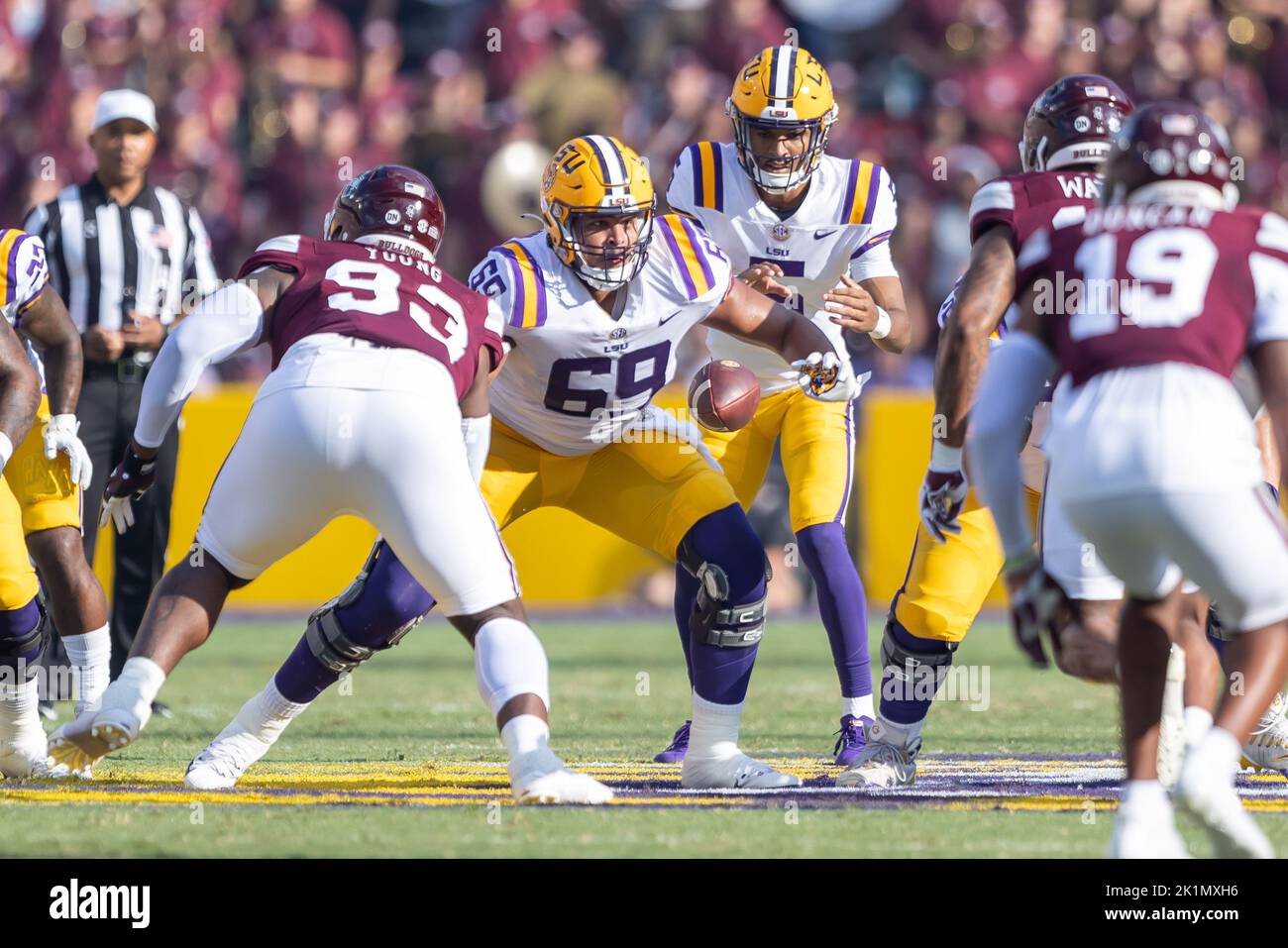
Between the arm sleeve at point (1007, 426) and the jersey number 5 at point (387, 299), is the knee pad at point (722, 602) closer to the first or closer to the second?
the jersey number 5 at point (387, 299)

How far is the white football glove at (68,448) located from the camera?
5602 millimetres

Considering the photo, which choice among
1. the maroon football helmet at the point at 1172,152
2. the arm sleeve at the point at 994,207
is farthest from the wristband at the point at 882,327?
the maroon football helmet at the point at 1172,152

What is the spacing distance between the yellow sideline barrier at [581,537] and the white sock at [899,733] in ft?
19.8

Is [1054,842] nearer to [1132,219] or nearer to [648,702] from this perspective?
[1132,219]

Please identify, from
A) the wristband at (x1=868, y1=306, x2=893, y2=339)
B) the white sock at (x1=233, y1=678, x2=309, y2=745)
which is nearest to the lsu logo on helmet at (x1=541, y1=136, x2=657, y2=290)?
the wristband at (x1=868, y1=306, x2=893, y2=339)

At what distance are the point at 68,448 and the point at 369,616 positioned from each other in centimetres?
113

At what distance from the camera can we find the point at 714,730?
5.30 metres

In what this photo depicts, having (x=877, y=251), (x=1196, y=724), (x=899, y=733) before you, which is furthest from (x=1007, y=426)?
(x=877, y=251)

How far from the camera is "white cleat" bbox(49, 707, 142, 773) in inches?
175

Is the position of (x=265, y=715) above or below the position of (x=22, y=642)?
below

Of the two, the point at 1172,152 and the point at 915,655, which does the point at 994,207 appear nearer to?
the point at 1172,152

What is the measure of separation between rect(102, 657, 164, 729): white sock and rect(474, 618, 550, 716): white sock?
30.0 inches

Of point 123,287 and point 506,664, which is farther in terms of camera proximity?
point 123,287
